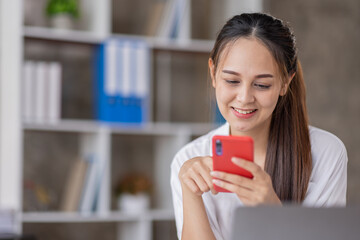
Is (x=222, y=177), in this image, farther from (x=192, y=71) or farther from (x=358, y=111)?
(x=358, y=111)

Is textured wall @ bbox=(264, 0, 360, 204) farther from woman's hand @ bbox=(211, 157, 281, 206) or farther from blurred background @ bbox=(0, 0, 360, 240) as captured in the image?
woman's hand @ bbox=(211, 157, 281, 206)

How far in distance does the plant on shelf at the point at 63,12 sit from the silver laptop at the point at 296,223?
2.38 m

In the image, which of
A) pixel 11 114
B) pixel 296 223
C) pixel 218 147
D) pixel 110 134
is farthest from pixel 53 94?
pixel 296 223

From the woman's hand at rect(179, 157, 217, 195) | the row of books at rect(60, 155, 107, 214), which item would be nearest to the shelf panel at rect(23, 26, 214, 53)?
the row of books at rect(60, 155, 107, 214)

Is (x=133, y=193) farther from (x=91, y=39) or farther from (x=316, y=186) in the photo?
(x=316, y=186)

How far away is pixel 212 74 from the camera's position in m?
1.63

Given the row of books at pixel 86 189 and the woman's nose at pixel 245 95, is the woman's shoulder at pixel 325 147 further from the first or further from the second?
the row of books at pixel 86 189

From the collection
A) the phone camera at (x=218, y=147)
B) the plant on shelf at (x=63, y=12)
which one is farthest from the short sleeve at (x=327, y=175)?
the plant on shelf at (x=63, y=12)

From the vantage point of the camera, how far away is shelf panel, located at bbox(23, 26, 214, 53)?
2.97 meters

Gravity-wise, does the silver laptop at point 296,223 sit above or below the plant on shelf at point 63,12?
below

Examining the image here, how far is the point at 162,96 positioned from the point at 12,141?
98cm

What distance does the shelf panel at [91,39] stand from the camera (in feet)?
9.74

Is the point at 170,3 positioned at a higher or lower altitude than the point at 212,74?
higher

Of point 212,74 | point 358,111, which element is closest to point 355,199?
point 358,111
